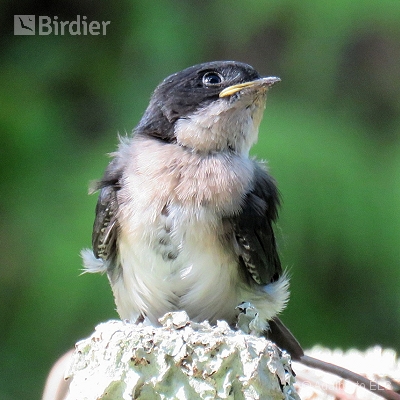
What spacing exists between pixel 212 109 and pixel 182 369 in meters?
0.71

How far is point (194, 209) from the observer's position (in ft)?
4.67

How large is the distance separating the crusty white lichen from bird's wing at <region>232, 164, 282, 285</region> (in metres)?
0.50

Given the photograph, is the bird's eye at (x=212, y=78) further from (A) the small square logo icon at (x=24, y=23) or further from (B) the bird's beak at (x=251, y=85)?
(A) the small square logo icon at (x=24, y=23)

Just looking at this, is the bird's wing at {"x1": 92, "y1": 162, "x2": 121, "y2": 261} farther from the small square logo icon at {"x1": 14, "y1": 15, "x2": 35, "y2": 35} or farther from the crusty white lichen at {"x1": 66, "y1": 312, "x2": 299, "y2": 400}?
the small square logo icon at {"x1": 14, "y1": 15, "x2": 35, "y2": 35}

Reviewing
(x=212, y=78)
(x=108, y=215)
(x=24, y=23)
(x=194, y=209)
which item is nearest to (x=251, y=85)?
(x=212, y=78)

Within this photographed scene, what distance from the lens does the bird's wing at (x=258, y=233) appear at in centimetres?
149

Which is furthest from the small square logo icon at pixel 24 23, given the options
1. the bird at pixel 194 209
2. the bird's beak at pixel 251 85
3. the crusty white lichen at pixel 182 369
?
the crusty white lichen at pixel 182 369

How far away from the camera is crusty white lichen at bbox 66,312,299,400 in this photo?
0.97m

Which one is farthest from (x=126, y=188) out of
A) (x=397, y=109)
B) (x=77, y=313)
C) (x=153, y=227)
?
(x=397, y=109)

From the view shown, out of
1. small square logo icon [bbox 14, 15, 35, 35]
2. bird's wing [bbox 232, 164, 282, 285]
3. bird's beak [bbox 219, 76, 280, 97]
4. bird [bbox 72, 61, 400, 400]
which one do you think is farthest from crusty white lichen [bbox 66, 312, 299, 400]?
small square logo icon [bbox 14, 15, 35, 35]

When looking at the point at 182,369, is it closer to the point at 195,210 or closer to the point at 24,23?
the point at 195,210

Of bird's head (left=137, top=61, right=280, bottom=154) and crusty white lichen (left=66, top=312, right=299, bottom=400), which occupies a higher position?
bird's head (left=137, top=61, right=280, bottom=154)

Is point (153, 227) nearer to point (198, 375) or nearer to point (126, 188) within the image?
point (126, 188)

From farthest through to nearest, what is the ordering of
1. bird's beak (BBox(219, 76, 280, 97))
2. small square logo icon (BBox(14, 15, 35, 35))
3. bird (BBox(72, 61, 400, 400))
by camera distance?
1. small square logo icon (BBox(14, 15, 35, 35))
2. bird's beak (BBox(219, 76, 280, 97))
3. bird (BBox(72, 61, 400, 400))
